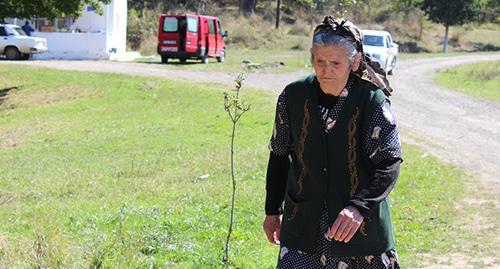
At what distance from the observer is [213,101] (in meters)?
19.9

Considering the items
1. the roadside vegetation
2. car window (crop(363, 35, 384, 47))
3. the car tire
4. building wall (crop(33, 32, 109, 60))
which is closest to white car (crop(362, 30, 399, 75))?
car window (crop(363, 35, 384, 47))

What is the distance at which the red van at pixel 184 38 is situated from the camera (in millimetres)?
31266

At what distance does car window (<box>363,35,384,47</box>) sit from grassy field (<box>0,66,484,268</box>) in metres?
8.36

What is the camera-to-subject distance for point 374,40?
28.6 m

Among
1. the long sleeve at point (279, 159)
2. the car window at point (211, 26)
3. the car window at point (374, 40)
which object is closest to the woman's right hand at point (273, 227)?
the long sleeve at point (279, 159)

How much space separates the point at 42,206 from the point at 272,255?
3318 millimetres

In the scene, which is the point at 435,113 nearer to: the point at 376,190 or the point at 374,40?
the point at 374,40

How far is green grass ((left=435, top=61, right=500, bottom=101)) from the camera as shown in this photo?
23359 millimetres

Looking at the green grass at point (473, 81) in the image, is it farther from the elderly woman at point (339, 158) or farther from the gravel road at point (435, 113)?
the elderly woman at point (339, 158)

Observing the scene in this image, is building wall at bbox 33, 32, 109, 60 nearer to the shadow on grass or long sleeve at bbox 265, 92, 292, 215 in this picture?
the shadow on grass

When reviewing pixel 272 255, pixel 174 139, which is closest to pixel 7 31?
pixel 174 139

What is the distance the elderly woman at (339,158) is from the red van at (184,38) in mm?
27983

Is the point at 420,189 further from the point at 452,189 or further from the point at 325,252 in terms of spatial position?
the point at 325,252

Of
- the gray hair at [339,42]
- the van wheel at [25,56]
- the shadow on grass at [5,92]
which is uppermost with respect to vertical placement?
the gray hair at [339,42]
